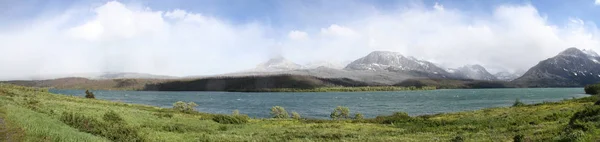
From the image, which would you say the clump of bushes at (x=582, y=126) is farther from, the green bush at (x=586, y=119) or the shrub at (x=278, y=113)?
the shrub at (x=278, y=113)

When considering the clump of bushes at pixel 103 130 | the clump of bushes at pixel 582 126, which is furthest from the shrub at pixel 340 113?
the clump of bushes at pixel 103 130

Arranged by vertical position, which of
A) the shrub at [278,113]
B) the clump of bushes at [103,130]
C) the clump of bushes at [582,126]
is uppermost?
the clump of bushes at [582,126]

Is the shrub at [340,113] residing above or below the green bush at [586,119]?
below

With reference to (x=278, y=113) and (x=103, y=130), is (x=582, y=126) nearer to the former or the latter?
(x=103, y=130)

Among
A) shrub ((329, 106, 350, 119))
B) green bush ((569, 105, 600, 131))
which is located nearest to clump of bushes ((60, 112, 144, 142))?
green bush ((569, 105, 600, 131))

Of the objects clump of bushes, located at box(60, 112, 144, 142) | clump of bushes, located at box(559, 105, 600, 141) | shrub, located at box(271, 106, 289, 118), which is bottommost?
shrub, located at box(271, 106, 289, 118)

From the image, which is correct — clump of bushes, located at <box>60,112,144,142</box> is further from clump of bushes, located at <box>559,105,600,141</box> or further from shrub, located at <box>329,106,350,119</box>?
shrub, located at <box>329,106,350,119</box>

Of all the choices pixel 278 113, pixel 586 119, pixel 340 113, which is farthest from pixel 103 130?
pixel 340 113

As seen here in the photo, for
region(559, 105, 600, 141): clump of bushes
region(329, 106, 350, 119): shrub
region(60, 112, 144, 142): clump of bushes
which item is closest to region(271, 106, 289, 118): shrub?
region(329, 106, 350, 119): shrub

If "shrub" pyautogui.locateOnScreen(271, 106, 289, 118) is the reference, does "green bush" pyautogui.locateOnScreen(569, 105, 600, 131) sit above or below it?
above

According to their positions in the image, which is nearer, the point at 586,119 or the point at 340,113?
the point at 586,119

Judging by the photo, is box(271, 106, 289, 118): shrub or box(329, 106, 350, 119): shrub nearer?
box(329, 106, 350, 119): shrub

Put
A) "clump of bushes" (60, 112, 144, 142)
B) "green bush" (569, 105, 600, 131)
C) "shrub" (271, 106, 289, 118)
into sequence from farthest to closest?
"shrub" (271, 106, 289, 118) → "clump of bushes" (60, 112, 144, 142) → "green bush" (569, 105, 600, 131)

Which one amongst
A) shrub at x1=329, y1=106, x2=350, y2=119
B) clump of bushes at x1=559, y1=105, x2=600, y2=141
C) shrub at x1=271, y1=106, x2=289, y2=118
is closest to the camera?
clump of bushes at x1=559, y1=105, x2=600, y2=141
